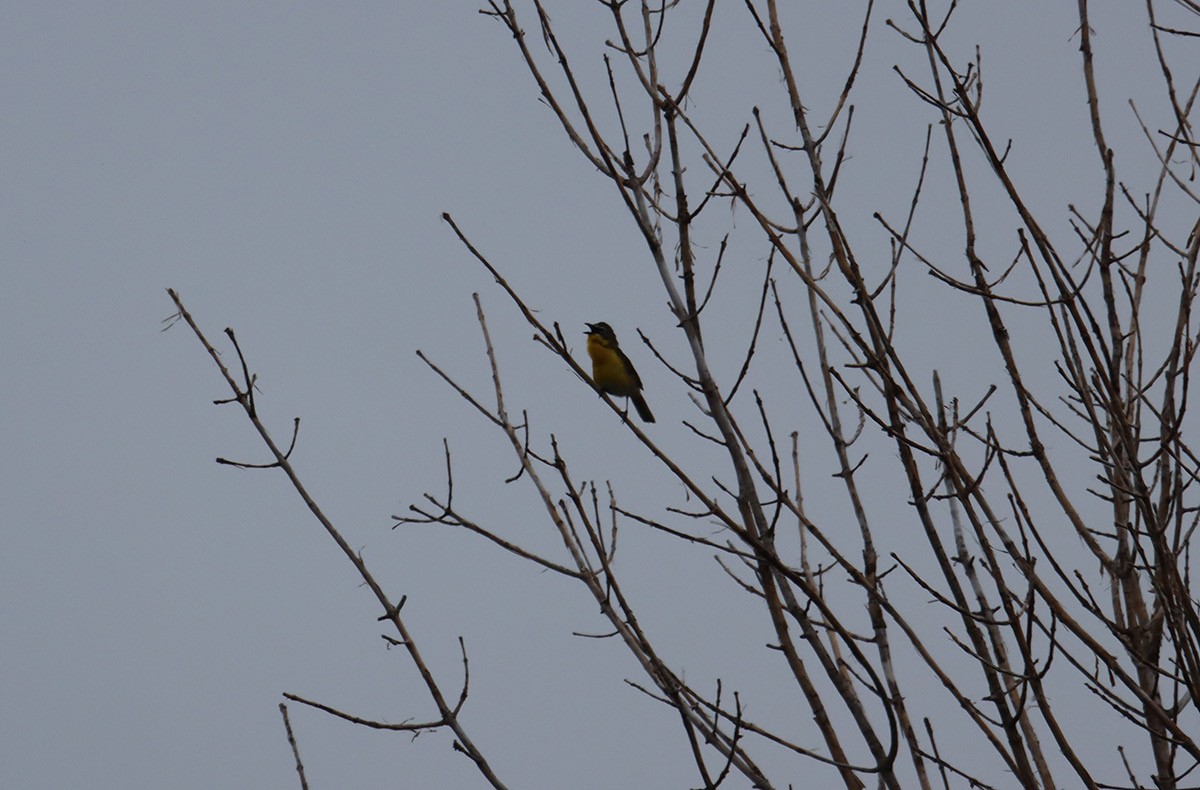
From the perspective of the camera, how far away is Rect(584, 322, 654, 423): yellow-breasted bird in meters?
9.70

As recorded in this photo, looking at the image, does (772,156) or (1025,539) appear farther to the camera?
(772,156)

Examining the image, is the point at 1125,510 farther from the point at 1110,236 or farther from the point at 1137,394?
the point at 1110,236

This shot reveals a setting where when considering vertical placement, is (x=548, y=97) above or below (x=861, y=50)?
below

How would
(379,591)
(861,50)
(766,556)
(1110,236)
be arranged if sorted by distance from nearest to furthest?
(766,556)
(379,591)
(1110,236)
(861,50)

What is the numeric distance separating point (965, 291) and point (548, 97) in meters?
1.22

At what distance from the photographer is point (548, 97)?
3.37 meters

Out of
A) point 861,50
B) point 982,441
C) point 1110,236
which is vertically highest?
point 861,50

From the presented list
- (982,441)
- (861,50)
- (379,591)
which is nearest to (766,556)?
(982,441)

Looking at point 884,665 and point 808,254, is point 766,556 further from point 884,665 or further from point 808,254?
point 808,254

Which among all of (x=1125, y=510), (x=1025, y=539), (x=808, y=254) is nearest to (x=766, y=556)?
(x=1025, y=539)

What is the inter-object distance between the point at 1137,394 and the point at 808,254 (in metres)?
1.11

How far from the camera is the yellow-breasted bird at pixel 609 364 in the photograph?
970cm

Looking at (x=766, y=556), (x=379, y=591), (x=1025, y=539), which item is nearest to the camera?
(x=1025, y=539)

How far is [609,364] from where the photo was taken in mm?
9703
